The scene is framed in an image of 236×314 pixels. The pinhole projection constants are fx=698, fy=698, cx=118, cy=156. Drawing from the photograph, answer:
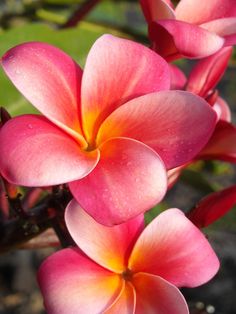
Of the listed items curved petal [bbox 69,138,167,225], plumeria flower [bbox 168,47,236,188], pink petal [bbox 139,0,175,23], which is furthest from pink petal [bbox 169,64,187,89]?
curved petal [bbox 69,138,167,225]

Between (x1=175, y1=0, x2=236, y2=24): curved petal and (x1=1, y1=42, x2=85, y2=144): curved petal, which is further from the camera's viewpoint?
(x1=175, y1=0, x2=236, y2=24): curved petal

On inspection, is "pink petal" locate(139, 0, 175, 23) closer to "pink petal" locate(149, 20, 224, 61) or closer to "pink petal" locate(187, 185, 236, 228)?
"pink petal" locate(149, 20, 224, 61)

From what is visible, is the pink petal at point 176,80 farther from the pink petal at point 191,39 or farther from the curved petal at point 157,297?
the curved petal at point 157,297

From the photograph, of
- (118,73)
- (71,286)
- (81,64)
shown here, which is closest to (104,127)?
(118,73)

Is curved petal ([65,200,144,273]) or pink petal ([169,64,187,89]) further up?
pink petal ([169,64,187,89])

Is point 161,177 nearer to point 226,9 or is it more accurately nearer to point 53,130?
point 53,130

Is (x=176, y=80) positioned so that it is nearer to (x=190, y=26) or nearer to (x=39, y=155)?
(x=190, y=26)
